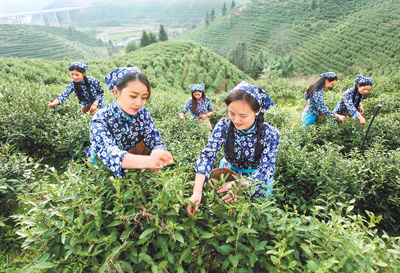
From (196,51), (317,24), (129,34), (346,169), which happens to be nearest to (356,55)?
(317,24)

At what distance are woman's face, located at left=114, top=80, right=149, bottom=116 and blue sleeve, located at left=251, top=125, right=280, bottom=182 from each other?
1420mm

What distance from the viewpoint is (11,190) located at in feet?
7.61

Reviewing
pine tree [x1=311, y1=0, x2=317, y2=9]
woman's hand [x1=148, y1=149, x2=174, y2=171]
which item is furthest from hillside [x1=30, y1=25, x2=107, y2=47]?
woman's hand [x1=148, y1=149, x2=174, y2=171]

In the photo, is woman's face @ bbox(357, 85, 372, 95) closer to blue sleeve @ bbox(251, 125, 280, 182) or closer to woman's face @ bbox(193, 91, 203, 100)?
blue sleeve @ bbox(251, 125, 280, 182)

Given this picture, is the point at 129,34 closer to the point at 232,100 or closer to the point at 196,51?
the point at 196,51

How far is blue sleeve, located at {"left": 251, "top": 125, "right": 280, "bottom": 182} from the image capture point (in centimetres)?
222

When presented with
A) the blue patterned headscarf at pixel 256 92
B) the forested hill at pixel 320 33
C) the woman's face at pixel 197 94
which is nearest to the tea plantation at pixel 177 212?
the blue patterned headscarf at pixel 256 92

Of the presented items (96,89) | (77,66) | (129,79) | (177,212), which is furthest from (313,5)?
(177,212)

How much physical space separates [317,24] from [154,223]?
80227 mm

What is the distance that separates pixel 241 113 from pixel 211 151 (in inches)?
20.9

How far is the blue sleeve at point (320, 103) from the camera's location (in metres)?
4.65

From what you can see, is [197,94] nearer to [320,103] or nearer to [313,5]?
[320,103]

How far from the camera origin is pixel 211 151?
226 centimetres

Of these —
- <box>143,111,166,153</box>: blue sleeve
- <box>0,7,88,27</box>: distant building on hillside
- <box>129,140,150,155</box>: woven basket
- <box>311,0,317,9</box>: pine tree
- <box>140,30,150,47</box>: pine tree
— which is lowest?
<box>140,30,150,47</box>: pine tree
